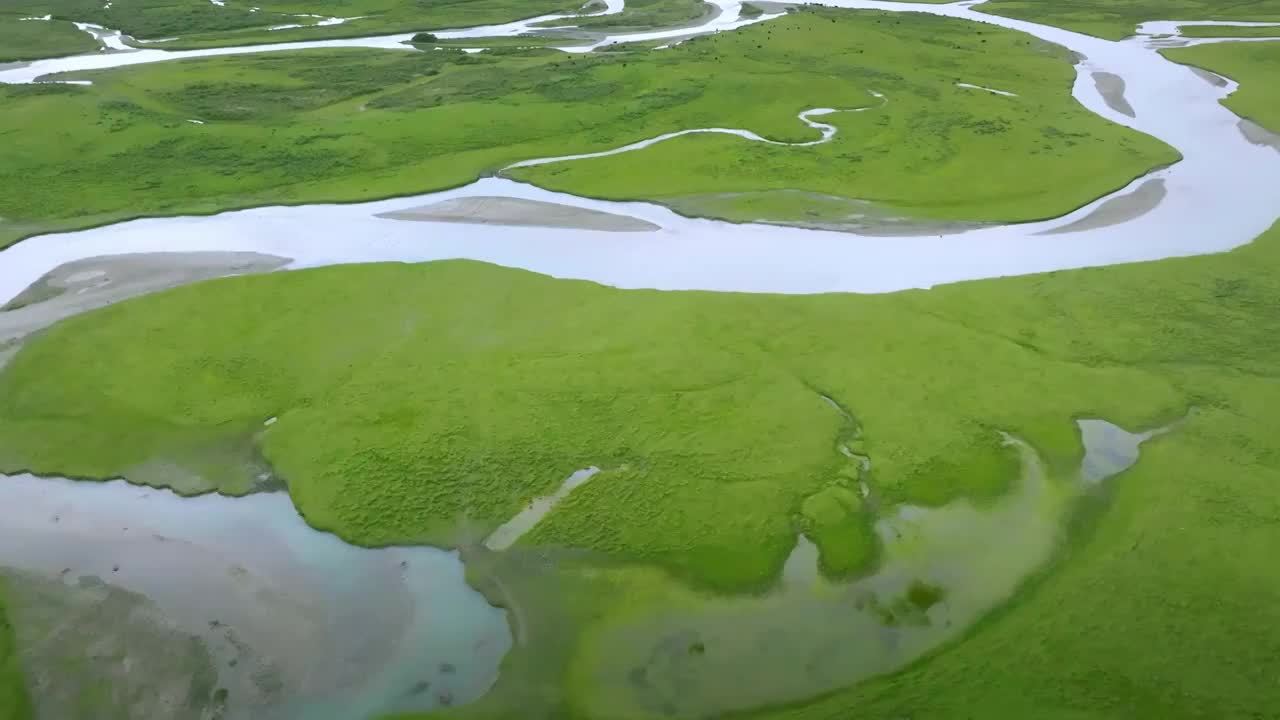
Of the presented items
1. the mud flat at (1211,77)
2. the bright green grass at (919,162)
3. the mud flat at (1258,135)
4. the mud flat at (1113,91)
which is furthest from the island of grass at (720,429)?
the mud flat at (1211,77)

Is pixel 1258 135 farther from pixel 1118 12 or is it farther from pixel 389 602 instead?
pixel 389 602

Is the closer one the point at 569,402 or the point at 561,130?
the point at 569,402

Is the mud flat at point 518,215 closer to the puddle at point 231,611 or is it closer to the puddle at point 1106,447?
the puddle at point 231,611

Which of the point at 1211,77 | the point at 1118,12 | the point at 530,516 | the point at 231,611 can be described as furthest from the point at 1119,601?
the point at 1118,12

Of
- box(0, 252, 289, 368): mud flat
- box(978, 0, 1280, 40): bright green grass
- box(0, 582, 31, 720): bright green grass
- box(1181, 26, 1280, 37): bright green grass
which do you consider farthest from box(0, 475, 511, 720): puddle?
box(1181, 26, 1280, 37): bright green grass

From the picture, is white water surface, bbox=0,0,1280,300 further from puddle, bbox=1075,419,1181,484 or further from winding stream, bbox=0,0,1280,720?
puddle, bbox=1075,419,1181,484

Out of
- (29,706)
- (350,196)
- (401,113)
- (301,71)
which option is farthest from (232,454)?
(301,71)
